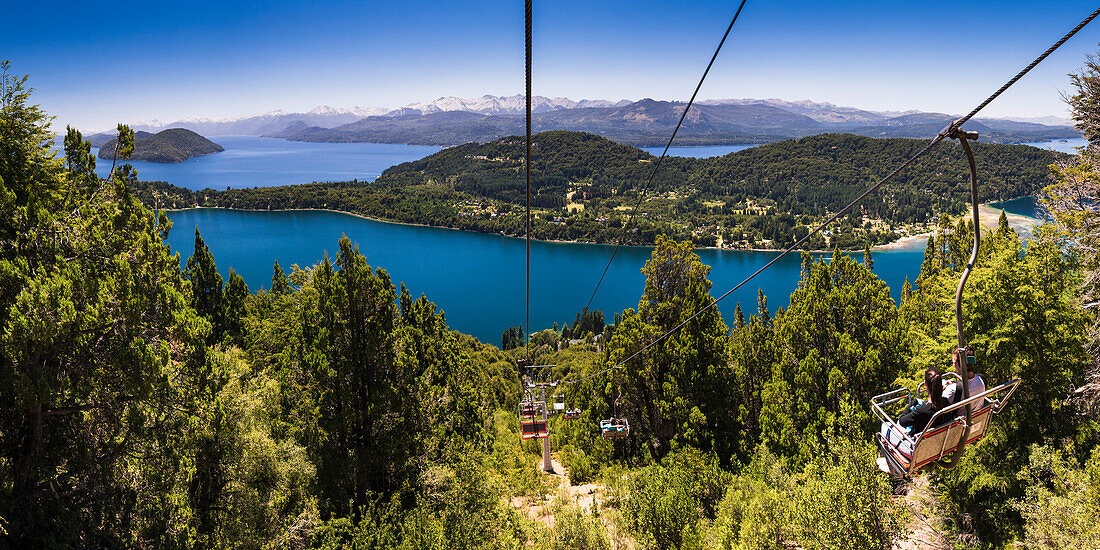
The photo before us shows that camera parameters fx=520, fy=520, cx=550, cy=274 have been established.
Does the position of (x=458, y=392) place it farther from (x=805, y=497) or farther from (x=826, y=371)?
(x=826, y=371)

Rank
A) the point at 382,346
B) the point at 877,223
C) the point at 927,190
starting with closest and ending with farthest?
1. the point at 382,346
2. the point at 877,223
3. the point at 927,190

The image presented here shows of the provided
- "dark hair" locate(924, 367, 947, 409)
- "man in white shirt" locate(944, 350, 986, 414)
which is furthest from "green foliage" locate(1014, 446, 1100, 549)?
"dark hair" locate(924, 367, 947, 409)

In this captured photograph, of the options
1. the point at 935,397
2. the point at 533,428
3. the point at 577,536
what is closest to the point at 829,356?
the point at 533,428

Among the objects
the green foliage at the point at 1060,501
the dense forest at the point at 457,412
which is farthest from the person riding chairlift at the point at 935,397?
the green foliage at the point at 1060,501

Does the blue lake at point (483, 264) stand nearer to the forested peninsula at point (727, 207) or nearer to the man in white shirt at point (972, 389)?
the forested peninsula at point (727, 207)

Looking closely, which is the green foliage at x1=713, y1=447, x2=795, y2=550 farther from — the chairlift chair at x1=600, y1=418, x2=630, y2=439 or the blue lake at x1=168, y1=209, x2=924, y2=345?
the blue lake at x1=168, y1=209, x2=924, y2=345

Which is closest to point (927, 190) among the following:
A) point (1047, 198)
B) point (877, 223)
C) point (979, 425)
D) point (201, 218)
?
point (877, 223)
